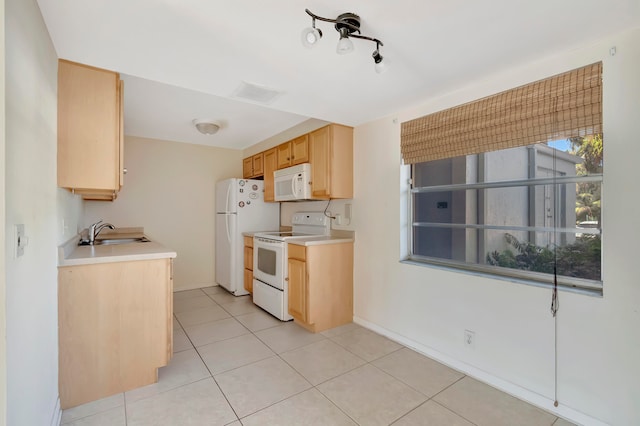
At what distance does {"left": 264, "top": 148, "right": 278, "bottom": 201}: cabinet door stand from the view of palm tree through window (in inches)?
76.5

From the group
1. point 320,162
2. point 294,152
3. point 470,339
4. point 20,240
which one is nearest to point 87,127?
point 20,240

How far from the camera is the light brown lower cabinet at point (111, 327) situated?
1.81 metres

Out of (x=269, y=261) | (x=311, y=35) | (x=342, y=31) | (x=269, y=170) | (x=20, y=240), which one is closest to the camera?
(x=20, y=240)

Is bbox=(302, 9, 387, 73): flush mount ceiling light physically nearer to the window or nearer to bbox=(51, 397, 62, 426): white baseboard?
the window

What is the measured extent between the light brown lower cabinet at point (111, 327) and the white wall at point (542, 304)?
192 cm

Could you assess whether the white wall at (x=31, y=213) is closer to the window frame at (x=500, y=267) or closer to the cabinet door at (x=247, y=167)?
the window frame at (x=500, y=267)

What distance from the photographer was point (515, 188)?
2.08 metres

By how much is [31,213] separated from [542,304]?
2.69 m

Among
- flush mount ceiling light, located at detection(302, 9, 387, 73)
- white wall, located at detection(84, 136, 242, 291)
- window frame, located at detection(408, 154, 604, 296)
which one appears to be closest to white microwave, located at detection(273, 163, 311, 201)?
window frame, located at detection(408, 154, 604, 296)

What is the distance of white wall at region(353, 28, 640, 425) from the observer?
1.53 m

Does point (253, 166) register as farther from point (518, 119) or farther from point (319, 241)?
point (518, 119)

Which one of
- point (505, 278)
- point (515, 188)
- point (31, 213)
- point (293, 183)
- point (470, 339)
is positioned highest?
point (293, 183)

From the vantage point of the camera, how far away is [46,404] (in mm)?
1444

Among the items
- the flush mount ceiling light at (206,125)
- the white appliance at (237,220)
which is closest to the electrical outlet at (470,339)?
the white appliance at (237,220)
